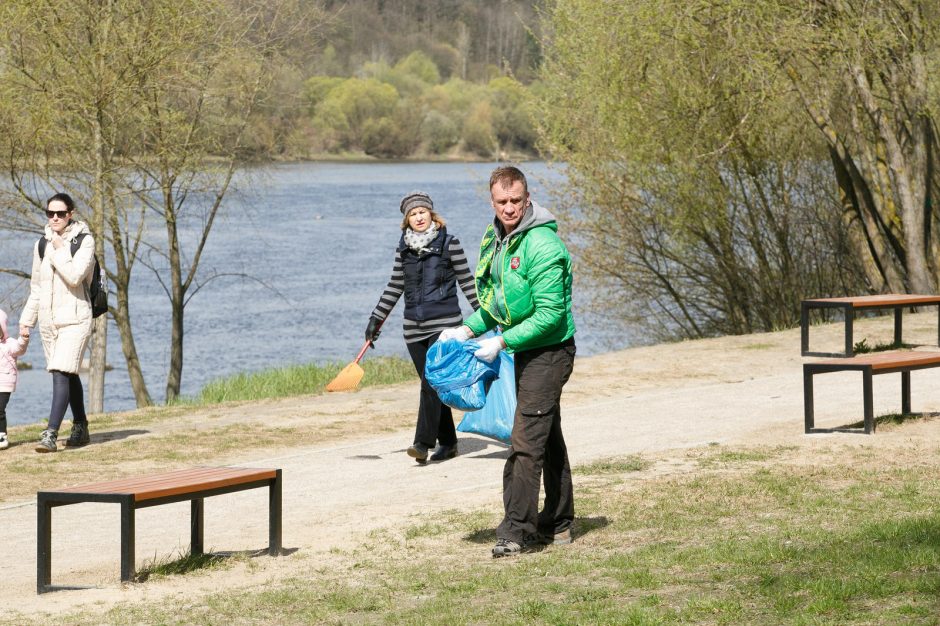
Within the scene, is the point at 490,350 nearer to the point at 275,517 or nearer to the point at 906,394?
the point at 275,517

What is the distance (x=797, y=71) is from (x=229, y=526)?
44.0 feet

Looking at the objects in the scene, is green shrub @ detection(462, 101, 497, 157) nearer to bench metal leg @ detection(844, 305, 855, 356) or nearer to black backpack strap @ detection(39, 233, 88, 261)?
bench metal leg @ detection(844, 305, 855, 356)

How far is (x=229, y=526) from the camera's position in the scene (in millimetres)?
7480

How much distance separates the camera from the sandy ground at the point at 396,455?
6422 mm

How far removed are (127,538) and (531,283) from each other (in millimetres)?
2072

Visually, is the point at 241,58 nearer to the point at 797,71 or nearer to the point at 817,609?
the point at 797,71

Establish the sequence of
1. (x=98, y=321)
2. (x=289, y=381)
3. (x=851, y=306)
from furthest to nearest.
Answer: (x=98, y=321) → (x=289, y=381) → (x=851, y=306)

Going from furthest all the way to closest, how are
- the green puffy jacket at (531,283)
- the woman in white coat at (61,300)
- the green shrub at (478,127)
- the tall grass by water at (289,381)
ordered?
1. the green shrub at (478,127)
2. the tall grass by water at (289,381)
3. the woman in white coat at (61,300)
4. the green puffy jacket at (531,283)


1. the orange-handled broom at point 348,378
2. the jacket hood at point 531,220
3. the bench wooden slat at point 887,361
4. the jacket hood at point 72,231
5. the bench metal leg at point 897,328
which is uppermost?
the jacket hood at point 72,231

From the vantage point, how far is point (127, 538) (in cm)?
587

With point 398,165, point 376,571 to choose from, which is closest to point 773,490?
point 376,571

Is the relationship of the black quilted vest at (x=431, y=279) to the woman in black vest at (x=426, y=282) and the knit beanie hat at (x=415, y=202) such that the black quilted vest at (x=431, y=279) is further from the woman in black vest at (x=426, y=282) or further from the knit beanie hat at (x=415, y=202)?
the knit beanie hat at (x=415, y=202)

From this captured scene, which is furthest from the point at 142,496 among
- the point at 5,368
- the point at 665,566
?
the point at 5,368

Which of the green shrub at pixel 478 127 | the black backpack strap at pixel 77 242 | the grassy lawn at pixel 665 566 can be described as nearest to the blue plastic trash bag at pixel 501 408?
the grassy lawn at pixel 665 566
